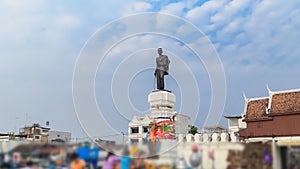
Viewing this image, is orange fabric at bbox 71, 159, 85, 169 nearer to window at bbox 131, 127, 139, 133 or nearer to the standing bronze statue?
the standing bronze statue

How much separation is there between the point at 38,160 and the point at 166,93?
56.0 ft

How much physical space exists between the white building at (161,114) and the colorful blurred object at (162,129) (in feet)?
0.74

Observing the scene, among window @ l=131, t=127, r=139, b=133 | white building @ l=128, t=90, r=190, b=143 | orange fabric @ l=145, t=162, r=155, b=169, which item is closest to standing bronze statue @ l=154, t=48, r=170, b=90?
white building @ l=128, t=90, r=190, b=143

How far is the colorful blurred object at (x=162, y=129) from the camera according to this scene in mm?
21625

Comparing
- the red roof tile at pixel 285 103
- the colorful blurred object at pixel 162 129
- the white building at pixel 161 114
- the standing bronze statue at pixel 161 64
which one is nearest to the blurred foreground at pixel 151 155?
the colorful blurred object at pixel 162 129

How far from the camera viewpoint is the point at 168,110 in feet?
→ 75.4

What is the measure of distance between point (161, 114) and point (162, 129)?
1084 millimetres

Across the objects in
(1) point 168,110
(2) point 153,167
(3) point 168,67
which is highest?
(3) point 168,67

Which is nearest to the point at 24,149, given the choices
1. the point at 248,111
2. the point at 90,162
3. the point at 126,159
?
the point at 90,162

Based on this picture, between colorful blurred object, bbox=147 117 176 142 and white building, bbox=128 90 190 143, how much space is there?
8.8 inches

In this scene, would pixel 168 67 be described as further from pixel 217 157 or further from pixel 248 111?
pixel 217 157

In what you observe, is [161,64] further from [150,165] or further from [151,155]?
[150,165]

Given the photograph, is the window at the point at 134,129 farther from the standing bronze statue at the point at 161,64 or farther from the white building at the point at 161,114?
the standing bronze statue at the point at 161,64

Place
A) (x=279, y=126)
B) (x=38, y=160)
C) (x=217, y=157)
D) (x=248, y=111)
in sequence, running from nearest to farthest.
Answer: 1. (x=38, y=160)
2. (x=217, y=157)
3. (x=279, y=126)
4. (x=248, y=111)
